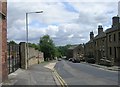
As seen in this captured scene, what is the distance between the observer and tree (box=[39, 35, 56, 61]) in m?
129

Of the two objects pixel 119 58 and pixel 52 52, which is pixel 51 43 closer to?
pixel 52 52

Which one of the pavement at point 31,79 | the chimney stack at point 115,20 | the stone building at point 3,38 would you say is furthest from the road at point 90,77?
the chimney stack at point 115,20

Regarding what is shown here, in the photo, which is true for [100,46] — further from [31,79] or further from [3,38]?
[3,38]

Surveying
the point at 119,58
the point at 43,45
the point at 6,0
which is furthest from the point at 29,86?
the point at 43,45

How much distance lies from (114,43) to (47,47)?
71143 millimetres

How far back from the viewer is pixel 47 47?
A: 132 meters

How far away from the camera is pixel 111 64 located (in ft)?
181

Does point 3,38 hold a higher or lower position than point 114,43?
higher

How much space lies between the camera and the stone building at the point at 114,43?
195 ft

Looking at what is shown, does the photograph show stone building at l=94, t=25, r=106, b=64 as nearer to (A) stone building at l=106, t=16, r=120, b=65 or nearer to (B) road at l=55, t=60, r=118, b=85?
(A) stone building at l=106, t=16, r=120, b=65

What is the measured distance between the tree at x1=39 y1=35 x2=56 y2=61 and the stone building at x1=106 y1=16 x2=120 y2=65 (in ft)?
187

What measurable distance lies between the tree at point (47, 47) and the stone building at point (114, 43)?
57091mm

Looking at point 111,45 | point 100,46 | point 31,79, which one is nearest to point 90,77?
point 31,79

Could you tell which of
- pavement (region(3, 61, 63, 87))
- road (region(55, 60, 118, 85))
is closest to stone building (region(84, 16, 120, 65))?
road (region(55, 60, 118, 85))
